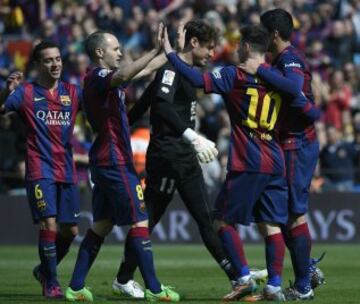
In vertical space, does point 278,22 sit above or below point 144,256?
above

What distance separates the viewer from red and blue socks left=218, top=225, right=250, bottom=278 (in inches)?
420

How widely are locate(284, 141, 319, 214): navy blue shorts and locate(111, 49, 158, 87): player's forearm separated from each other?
171 cm

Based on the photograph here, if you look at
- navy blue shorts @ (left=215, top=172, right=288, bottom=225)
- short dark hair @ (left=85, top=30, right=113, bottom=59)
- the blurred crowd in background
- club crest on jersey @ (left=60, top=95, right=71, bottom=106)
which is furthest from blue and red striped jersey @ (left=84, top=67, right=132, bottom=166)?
the blurred crowd in background

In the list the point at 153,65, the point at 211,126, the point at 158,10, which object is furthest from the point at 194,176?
the point at 158,10

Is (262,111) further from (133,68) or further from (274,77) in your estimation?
(133,68)

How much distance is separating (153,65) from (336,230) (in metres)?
10.1

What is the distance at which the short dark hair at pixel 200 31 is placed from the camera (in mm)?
11281

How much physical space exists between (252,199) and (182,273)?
13.5 feet

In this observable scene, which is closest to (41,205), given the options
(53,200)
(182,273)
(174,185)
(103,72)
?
(53,200)

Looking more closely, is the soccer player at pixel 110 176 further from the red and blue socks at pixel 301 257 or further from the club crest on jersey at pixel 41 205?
the red and blue socks at pixel 301 257

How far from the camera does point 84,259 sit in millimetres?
11039

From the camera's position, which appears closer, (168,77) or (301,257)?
(301,257)

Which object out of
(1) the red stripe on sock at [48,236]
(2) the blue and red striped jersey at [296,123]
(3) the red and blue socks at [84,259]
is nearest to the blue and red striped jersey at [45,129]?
(1) the red stripe on sock at [48,236]

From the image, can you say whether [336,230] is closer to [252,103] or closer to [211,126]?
[211,126]
